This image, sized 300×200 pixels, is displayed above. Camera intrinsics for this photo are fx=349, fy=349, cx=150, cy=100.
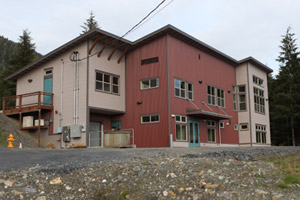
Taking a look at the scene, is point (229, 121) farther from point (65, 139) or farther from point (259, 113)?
point (65, 139)

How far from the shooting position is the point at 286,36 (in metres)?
44.7

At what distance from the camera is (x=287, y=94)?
40.3 metres

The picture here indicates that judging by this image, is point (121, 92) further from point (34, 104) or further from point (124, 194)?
point (124, 194)

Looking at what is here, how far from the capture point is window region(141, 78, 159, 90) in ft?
76.4

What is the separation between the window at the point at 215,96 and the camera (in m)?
27.3

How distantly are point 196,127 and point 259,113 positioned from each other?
10.8m

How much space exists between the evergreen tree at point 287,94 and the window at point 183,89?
1960 centimetres

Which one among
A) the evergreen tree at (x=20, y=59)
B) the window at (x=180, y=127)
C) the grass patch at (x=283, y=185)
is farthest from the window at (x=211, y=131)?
the evergreen tree at (x=20, y=59)

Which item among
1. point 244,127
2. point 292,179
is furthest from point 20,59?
point 292,179

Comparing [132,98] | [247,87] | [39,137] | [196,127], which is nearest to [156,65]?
[132,98]

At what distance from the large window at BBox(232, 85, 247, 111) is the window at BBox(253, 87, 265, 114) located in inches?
62.2

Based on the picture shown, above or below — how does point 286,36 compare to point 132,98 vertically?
above

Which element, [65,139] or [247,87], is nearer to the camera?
[65,139]

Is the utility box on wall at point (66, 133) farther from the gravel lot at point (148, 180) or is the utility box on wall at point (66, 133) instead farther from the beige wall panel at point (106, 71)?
the gravel lot at point (148, 180)
